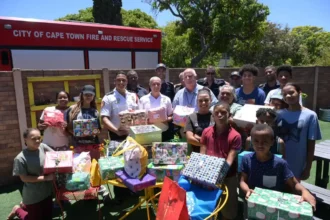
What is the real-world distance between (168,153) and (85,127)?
1.24 metres

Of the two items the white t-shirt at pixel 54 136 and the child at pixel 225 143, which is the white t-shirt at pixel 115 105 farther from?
the child at pixel 225 143

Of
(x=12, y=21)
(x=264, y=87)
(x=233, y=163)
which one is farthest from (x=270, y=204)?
(x=12, y=21)

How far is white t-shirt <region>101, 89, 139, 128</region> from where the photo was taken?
379 centimetres

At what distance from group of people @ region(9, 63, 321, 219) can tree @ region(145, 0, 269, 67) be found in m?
12.2

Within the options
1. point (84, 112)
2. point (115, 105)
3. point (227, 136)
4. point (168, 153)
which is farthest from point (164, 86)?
point (227, 136)

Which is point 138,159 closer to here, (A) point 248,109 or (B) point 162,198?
(B) point 162,198

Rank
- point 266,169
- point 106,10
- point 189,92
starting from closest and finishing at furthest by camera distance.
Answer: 1. point 266,169
2. point 189,92
3. point 106,10

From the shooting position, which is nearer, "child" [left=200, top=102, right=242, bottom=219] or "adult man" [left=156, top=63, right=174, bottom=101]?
"child" [left=200, top=102, right=242, bottom=219]

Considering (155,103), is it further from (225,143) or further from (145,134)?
(225,143)

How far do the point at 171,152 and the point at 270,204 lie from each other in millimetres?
1226

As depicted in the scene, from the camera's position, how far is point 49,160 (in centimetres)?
303

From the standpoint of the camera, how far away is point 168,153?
2.99 meters

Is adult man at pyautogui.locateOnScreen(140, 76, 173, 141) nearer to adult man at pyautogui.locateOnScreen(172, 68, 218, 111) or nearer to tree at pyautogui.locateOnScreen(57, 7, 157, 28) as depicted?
adult man at pyautogui.locateOnScreen(172, 68, 218, 111)

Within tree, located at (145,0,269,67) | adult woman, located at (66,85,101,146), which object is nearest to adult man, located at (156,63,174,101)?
adult woman, located at (66,85,101,146)
